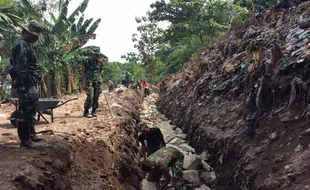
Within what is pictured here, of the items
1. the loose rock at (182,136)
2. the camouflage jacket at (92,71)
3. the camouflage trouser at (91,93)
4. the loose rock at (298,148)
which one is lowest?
the loose rock at (182,136)

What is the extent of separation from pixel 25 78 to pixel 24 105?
0.41 metres

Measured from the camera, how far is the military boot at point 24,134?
5.11 metres

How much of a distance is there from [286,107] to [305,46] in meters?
1.78

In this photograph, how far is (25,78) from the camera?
5059mm

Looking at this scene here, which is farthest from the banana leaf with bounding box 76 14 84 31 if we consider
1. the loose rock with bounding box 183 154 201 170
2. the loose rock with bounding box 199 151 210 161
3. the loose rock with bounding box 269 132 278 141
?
the loose rock with bounding box 269 132 278 141

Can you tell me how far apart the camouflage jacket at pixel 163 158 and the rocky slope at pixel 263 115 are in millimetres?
1323

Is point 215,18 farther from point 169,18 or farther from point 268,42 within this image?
point 268,42

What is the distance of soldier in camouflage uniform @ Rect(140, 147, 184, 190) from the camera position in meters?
6.08

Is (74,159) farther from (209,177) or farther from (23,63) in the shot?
(209,177)

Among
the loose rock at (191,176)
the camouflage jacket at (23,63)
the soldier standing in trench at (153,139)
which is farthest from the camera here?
the loose rock at (191,176)

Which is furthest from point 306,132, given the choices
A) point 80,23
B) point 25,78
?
point 80,23

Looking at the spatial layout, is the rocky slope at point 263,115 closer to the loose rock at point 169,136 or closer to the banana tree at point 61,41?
the loose rock at point 169,136

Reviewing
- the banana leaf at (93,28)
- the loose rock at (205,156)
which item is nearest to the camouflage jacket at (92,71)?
the loose rock at (205,156)

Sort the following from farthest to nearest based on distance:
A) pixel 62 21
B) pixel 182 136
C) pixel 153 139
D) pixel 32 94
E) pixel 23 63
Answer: pixel 62 21 < pixel 182 136 < pixel 153 139 < pixel 32 94 < pixel 23 63
